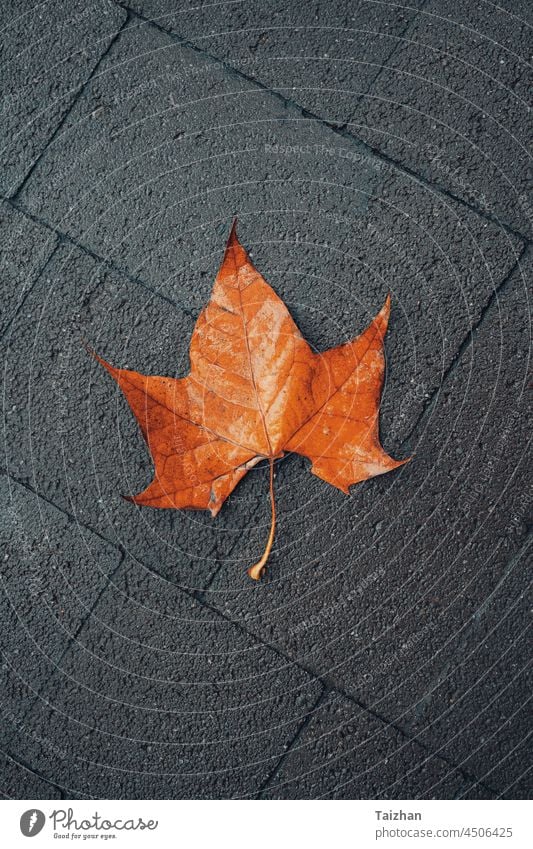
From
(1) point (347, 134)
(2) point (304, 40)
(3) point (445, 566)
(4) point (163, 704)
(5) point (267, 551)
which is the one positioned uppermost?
(2) point (304, 40)

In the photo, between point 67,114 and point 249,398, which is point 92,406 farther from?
point 67,114

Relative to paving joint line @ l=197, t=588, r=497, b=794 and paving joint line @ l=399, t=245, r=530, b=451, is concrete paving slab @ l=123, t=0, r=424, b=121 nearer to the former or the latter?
paving joint line @ l=399, t=245, r=530, b=451

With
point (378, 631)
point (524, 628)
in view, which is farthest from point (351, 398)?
point (524, 628)

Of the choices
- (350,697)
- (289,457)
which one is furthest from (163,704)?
(289,457)

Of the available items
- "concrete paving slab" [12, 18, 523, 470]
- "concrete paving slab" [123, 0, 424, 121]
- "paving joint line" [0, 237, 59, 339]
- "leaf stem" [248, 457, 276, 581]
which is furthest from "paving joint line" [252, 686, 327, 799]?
"concrete paving slab" [123, 0, 424, 121]

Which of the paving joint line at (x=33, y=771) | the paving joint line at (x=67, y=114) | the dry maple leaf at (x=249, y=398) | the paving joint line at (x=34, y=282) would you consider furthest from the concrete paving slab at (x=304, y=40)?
the paving joint line at (x=33, y=771)

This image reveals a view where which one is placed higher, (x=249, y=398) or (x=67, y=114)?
(x=67, y=114)

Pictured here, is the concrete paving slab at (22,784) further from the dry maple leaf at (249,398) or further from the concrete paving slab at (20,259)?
the concrete paving slab at (20,259)
